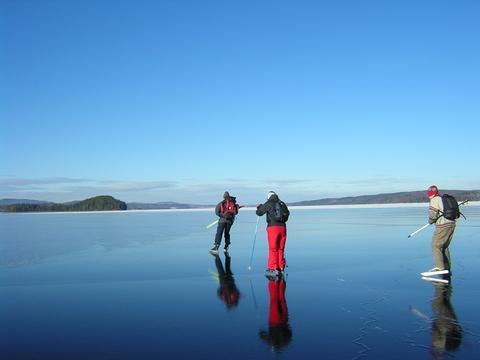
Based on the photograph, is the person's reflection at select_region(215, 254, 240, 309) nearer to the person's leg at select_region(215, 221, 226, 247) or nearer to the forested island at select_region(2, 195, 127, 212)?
the person's leg at select_region(215, 221, 226, 247)

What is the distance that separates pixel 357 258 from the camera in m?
10.2

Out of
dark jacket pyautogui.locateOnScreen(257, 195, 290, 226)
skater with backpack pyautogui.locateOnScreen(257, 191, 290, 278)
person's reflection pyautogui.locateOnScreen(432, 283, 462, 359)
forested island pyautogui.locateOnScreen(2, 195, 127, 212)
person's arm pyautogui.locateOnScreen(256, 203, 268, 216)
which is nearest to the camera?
person's reflection pyautogui.locateOnScreen(432, 283, 462, 359)

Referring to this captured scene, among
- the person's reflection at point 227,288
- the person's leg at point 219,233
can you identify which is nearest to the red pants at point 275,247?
the person's reflection at point 227,288

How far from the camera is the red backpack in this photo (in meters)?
12.4

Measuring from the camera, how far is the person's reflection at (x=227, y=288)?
633 centimetres

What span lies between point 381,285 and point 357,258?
10.1ft

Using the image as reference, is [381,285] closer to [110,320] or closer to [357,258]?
[357,258]

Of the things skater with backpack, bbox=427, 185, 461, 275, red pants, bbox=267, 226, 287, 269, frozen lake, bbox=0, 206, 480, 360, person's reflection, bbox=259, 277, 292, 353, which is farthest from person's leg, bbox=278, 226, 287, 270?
skater with backpack, bbox=427, 185, 461, 275

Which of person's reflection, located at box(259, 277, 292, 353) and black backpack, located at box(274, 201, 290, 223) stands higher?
black backpack, located at box(274, 201, 290, 223)

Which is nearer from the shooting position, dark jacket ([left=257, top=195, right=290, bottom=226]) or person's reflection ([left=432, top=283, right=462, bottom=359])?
person's reflection ([left=432, top=283, right=462, bottom=359])

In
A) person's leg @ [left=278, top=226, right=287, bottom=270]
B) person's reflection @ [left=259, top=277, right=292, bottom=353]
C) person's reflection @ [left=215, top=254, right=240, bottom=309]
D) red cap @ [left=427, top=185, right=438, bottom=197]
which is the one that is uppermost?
red cap @ [left=427, top=185, right=438, bottom=197]

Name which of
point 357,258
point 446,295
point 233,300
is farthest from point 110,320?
point 357,258

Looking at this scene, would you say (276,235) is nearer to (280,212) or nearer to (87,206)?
(280,212)

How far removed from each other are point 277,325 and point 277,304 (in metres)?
1.01
